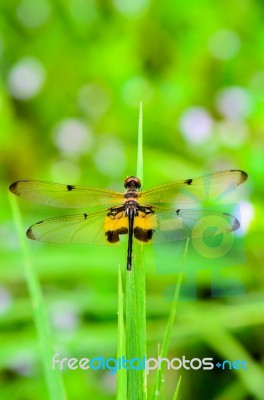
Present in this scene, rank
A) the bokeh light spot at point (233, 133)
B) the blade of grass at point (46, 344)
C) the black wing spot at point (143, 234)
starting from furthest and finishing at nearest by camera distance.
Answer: the bokeh light spot at point (233, 133), the black wing spot at point (143, 234), the blade of grass at point (46, 344)

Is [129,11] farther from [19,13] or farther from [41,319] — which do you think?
[41,319]

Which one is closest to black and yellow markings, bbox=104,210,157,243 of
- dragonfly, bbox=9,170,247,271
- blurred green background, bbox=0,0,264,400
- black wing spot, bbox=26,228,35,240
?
dragonfly, bbox=9,170,247,271

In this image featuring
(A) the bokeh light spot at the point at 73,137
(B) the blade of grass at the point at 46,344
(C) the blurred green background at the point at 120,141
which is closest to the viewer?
(B) the blade of grass at the point at 46,344

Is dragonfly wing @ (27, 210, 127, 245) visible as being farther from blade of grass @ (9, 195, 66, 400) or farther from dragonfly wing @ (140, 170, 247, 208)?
blade of grass @ (9, 195, 66, 400)

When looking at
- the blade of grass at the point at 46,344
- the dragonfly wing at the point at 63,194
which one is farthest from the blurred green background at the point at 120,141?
the blade of grass at the point at 46,344

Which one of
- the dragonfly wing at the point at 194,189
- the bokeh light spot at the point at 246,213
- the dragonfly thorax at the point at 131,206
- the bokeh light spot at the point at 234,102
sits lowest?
the dragonfly thorax at the point at 131,206

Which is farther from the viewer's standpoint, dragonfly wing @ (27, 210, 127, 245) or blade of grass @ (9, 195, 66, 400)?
dragonfly wing @ (27, 210, 127, 245)

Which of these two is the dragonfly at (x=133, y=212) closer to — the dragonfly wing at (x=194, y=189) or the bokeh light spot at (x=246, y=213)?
the dragonfly wing at (x=194, y=189)
